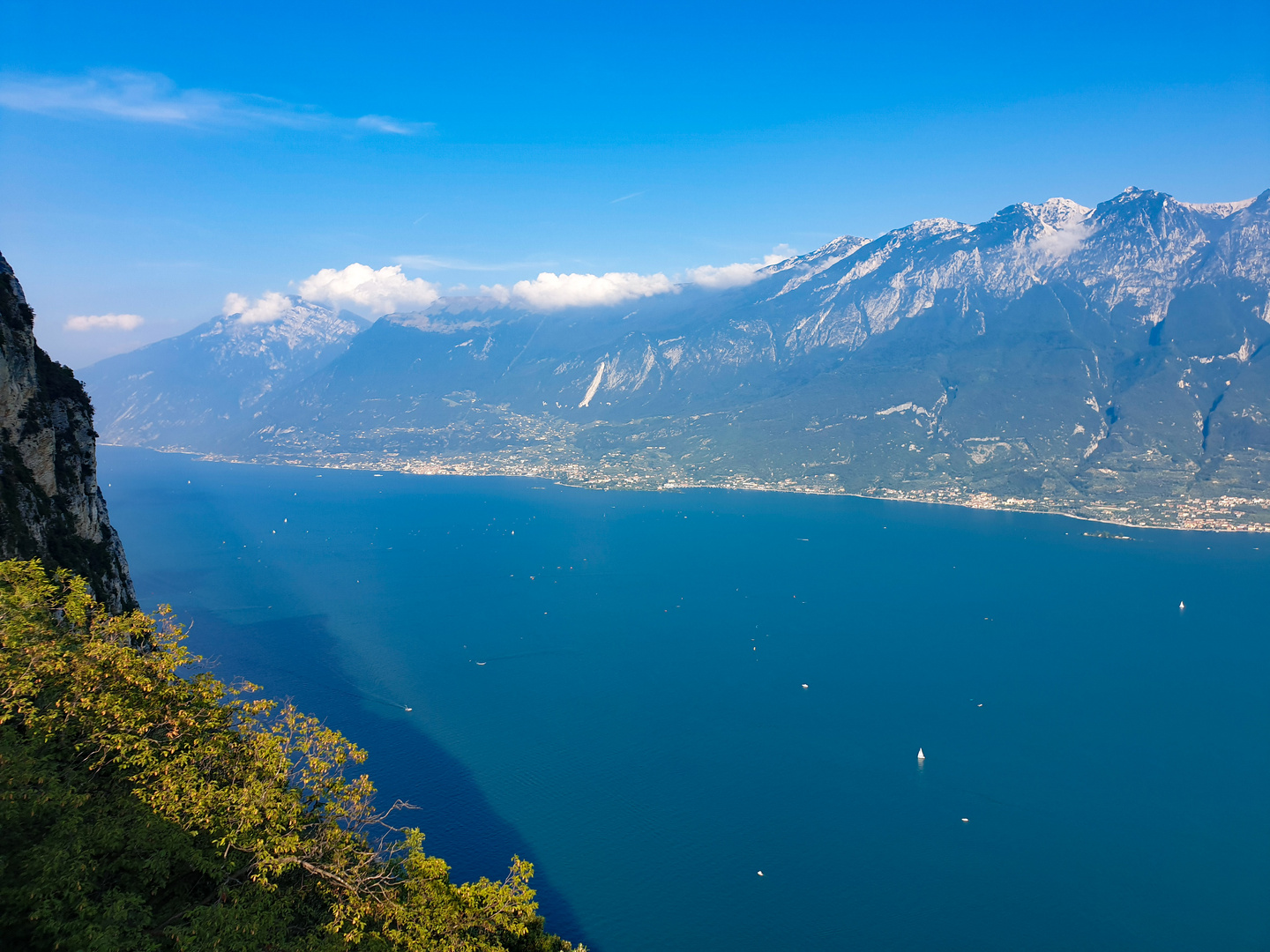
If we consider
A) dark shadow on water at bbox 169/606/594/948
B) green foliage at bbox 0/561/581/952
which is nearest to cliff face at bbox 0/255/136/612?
dark shadow on water at bbox 169/606/594/948

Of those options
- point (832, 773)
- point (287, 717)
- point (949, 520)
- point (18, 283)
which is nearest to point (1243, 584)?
point (949, 520)

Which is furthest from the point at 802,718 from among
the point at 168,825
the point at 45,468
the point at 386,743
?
the point at 45,468

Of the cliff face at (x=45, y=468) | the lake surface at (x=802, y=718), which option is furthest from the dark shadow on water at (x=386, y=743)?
the cliff face at (x=45, y=468)

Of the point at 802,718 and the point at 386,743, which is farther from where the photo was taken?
the point at 802,718

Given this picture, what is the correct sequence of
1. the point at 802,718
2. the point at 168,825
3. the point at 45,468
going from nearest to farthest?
1. the point at 168,825
2. the point at 45,468
3. the point at 802,718

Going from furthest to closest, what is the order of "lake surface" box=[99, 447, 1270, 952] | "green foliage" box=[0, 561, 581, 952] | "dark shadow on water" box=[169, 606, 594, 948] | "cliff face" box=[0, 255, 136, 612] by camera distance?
"dark shadow on water" box=[169, 606, 594, 948] < "lake surface" box=[99, 447, 1270, 952] < "cliff face" box=[0, 255, 136, 612] < "green foliage" box=[0, 561, 581, 952]

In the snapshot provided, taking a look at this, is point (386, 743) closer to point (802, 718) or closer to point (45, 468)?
point (45, 468)

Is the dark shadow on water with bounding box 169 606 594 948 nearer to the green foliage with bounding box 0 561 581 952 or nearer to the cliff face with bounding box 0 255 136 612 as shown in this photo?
the cliff face with bounding box 0 255 136 612

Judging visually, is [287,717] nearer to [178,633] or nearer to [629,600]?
[178,633]
